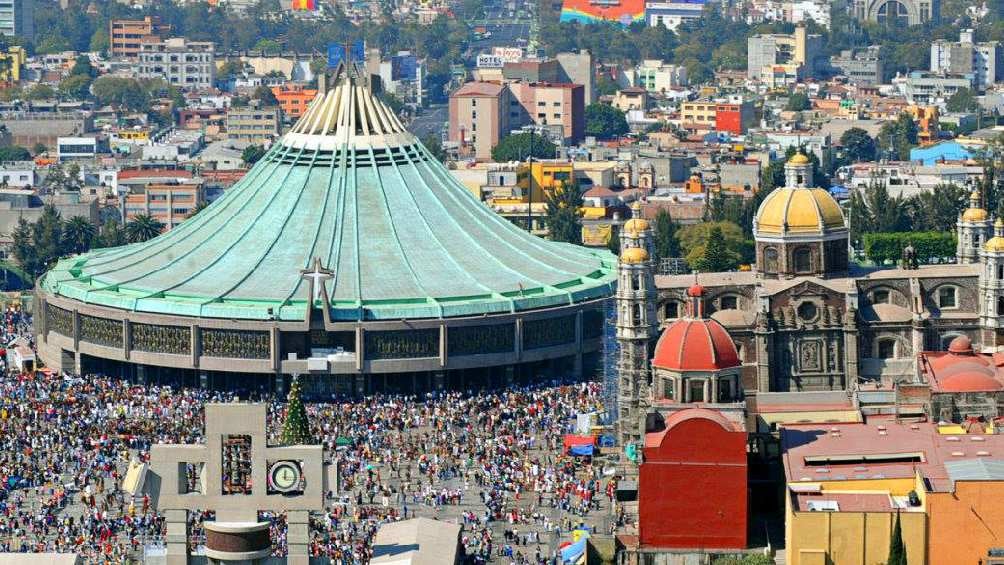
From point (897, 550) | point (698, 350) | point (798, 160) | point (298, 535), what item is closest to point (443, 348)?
point (798, 160)

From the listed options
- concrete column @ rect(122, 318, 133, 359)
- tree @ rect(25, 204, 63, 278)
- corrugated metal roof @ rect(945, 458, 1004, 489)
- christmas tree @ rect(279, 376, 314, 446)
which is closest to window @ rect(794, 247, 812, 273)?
concrete column @ rect(122, 318, 133, 359)

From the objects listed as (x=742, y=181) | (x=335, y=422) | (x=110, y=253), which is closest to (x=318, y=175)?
(x=110, y=253)

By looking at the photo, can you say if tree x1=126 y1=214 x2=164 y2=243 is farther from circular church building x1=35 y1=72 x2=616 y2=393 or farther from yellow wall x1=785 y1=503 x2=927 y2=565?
yellow wall x1=785 y1=503 x2=927 y2=565

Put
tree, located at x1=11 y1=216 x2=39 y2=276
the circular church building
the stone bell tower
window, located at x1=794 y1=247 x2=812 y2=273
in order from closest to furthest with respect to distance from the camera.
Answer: the stone bell tower < window, located at x1=794 y1=247 x2=812 y2=273 < the circular church building < tree, located at x1=11 y1=216 x2=39 y2=276

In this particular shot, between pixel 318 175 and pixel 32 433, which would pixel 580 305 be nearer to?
pixel 318 175

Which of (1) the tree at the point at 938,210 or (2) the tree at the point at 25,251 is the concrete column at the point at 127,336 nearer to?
(2) the tree at the point at 25,251

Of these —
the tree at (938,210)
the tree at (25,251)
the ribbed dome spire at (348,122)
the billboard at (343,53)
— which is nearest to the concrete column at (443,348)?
the ribbed dome spire at (348,122)

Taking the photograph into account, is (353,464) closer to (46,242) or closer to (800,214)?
(800,214)
